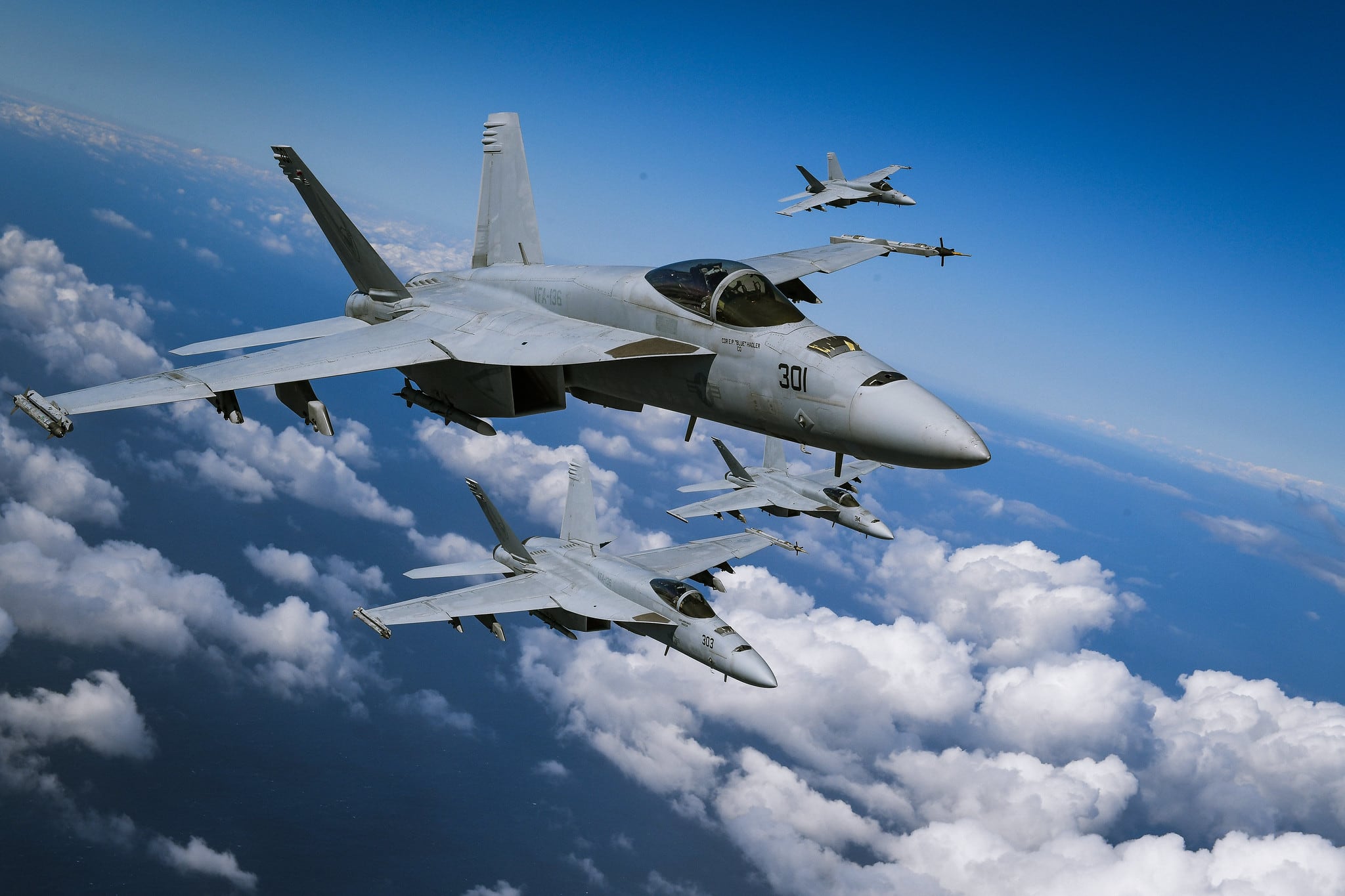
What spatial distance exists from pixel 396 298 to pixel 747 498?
106ft

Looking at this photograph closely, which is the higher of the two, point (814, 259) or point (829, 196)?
point (829, 196)

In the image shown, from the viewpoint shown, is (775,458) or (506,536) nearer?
(506,536)

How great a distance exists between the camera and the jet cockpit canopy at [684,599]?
26.9 meters

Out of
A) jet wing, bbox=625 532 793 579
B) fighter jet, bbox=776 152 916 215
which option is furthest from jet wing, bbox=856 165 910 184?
jet wing, bbox=625 532 793 579

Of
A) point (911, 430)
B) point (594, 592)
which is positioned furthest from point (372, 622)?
point (911, 430)

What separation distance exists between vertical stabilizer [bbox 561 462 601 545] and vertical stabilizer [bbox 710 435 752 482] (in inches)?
720

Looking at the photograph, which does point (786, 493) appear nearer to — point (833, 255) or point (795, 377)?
point (833, 255)

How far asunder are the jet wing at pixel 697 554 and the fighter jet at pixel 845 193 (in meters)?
22.3

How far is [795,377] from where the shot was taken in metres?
10.3

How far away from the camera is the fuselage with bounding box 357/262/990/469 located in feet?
30.0

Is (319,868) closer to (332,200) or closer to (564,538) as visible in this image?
(564,538)

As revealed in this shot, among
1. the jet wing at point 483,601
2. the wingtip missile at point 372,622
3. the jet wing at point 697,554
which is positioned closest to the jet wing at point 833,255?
the wingtip missile at point 372,622

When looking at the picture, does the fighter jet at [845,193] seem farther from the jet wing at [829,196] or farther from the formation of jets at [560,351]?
the formation of jets at [560,351]

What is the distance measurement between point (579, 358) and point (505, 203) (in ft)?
30.4
